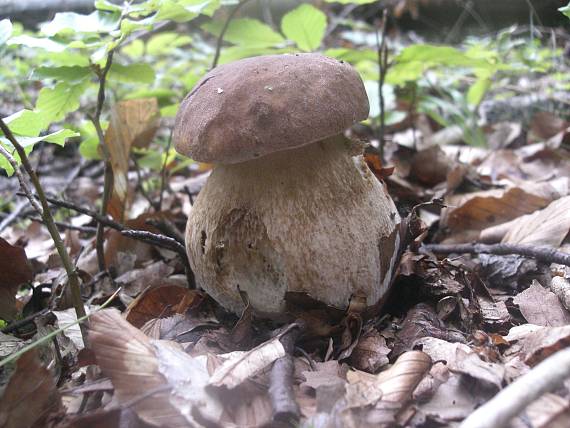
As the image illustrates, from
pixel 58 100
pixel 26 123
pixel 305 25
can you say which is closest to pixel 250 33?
pixel 305 25

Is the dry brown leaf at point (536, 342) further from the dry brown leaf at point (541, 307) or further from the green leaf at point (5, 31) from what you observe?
the green leaf at point (5, 31)

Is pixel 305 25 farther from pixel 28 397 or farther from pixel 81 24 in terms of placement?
pixel 28 397

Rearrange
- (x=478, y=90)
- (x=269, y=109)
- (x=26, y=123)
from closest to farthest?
(x=269, y=109)
(x=26, y=123)
(x=478, y=90)

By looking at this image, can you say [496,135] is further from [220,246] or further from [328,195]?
[220,246]

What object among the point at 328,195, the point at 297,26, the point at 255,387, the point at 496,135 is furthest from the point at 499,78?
the point at 255,387

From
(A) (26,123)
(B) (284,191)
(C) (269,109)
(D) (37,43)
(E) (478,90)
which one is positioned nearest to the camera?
(C) (269,109)

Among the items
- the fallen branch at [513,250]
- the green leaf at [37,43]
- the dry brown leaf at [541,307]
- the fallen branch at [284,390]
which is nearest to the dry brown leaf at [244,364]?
the fallen branch at [284,390]

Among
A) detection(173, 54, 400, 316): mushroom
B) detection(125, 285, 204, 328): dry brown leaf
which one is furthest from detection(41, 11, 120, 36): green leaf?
detection(125, 285, 204, 328): dry brown leaf
